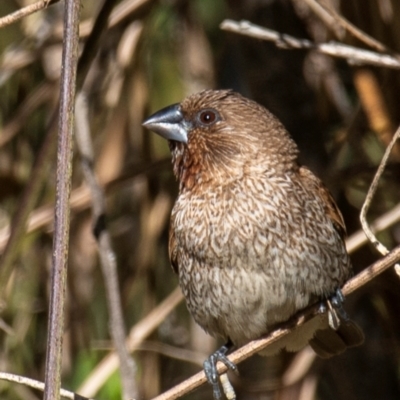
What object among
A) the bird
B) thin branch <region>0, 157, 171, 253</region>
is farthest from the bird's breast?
thin branch <region>0, 157, 171, 253</region>

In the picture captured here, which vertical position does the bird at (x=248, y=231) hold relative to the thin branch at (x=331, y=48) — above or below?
below

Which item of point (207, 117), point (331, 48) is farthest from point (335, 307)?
point (331, 48)

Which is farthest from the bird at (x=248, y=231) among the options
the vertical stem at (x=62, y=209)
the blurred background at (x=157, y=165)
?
the vertical stem at (x=62, y=209)

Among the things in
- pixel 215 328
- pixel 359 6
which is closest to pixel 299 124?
pixel 359 6

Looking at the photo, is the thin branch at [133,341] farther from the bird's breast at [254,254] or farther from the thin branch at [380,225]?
the thin branch at [380,225]

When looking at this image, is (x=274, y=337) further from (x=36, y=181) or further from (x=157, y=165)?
(x=157, y=165)

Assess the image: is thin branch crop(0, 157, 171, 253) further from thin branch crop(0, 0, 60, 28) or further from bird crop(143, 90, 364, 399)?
thin branch crop(0, 0, 60, 28)

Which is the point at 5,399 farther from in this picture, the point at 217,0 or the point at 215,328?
the point at 217,0
